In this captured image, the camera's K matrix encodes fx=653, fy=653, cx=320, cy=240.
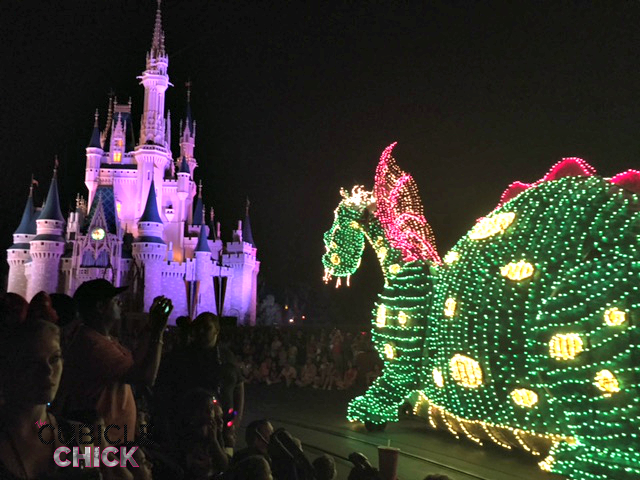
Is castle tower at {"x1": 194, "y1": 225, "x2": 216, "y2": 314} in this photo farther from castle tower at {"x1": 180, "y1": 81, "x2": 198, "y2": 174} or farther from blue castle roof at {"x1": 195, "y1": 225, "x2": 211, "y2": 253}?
castle tower at {"x1": 180, "y1": 81, "x2": 198, "y2": 174}

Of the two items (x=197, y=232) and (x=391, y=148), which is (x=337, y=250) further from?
(x=197, y=232)

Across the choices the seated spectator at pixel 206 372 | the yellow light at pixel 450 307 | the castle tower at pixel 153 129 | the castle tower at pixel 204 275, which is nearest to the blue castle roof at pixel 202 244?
the castle tower at pixel 204 275

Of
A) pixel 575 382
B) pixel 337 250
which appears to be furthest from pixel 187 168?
pixel 575 382

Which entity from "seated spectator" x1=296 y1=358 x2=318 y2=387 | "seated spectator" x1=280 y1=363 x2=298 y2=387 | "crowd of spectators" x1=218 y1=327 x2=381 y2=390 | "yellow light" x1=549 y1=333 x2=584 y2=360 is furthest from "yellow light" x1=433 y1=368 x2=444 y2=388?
"seated spectator" x1=280 y1=363 x2=298 y2=387

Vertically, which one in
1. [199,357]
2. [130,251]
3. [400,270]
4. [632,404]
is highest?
[130,251]

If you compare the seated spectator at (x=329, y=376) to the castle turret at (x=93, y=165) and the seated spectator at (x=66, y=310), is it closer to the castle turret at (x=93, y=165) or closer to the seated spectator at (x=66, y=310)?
the seated spectator at (x=66, y=310)

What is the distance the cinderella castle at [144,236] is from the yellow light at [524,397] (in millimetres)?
37736

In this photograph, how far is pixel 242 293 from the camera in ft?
161

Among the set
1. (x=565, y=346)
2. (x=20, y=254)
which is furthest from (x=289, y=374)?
(x=20, y=254)

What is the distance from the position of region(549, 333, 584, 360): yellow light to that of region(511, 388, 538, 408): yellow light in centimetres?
59

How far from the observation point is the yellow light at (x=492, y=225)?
276 inches

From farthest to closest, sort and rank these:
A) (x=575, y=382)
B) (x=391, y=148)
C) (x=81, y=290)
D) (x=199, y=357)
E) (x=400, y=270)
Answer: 1. (x=391, y=148)
2. (x=400, y=270)
3. (x=575, y=382)
4. (x=199, y=357)
5. (x=81, y=290)

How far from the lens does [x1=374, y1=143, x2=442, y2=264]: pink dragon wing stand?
30.5 ft

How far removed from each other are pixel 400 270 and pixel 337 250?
1.51 meters
